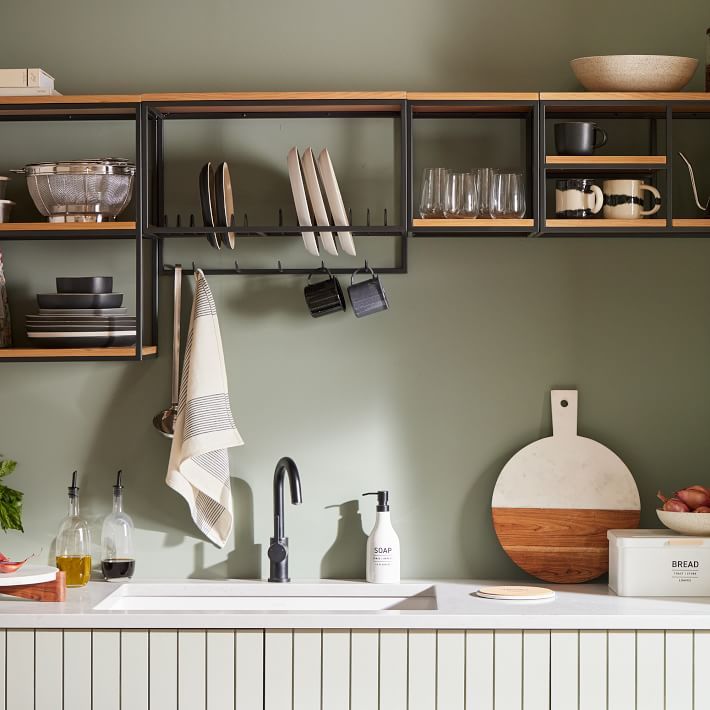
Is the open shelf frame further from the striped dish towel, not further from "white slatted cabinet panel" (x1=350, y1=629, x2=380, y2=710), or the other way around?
"white slatted cabinet panel" (x1=350, y1=629, x2=380, y2=710)

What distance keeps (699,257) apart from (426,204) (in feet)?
2.46

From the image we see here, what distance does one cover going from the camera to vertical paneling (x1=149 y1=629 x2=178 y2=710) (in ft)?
6.45

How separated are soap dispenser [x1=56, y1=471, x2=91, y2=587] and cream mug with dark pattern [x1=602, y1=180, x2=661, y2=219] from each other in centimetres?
148

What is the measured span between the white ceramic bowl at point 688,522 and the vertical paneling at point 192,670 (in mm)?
1100

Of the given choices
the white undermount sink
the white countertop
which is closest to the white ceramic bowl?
the white countertop

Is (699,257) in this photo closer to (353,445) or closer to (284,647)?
(353,445)

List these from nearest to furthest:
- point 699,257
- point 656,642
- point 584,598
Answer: point 656,642 < point 584,598 < point 699,257

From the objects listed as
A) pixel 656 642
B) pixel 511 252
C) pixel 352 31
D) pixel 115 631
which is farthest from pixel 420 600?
pixel 352 31

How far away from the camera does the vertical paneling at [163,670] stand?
Answer: 1.97m

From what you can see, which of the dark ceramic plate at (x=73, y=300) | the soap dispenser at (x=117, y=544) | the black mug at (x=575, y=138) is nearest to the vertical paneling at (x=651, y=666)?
the black mug at (x=575, y=138)

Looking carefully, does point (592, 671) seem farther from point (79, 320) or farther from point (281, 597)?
point (79, 320)

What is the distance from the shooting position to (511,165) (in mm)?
2400

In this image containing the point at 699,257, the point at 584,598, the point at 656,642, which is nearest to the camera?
the point at 656,642

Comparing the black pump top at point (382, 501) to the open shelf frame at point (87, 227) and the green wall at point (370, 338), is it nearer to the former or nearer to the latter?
the green wall at point (370, 338)
